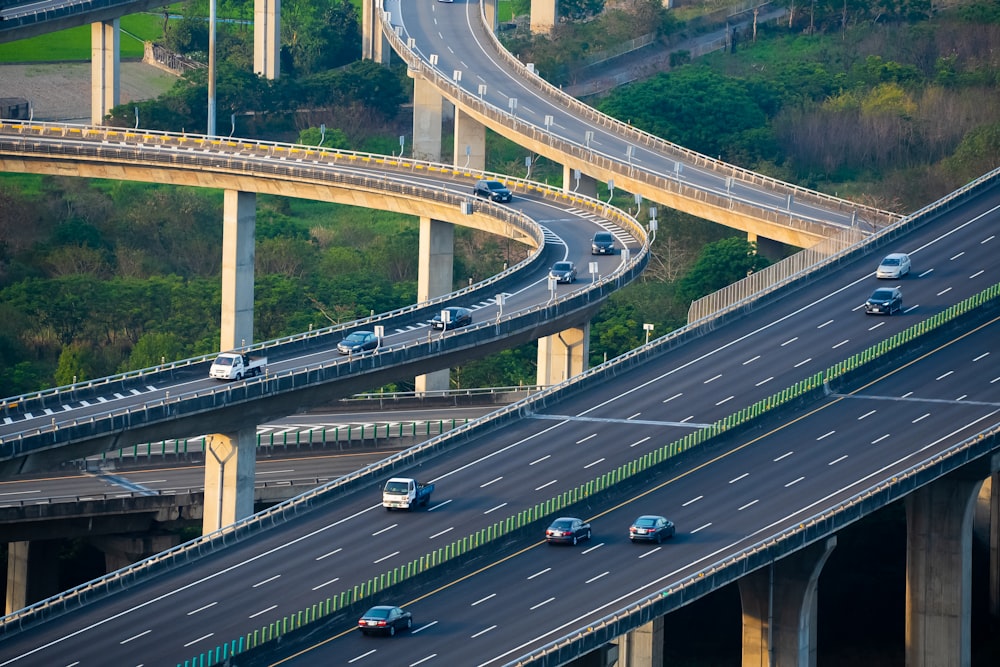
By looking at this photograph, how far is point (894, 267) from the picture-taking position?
129 meters

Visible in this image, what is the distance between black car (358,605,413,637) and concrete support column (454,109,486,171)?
95307 mm

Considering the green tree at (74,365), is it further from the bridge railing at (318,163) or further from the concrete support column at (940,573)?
the concrete support column at (940,573)

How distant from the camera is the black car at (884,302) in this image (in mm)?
122000

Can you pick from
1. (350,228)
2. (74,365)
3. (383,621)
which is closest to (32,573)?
(383,621)

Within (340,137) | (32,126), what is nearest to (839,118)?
(340,137)

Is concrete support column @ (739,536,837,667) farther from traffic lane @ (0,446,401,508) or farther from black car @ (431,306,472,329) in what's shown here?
traffic lane @ (0,446,401,508)

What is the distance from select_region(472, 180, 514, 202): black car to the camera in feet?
487

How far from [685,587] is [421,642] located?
37.2 ft

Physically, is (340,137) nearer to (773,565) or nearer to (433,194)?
(433,194)

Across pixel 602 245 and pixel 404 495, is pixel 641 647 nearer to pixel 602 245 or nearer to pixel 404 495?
pixel 404 495

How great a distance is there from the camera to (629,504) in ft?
319

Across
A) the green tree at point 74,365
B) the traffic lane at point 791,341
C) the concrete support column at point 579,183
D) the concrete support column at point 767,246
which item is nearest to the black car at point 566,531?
the traffic lane at point 791,341

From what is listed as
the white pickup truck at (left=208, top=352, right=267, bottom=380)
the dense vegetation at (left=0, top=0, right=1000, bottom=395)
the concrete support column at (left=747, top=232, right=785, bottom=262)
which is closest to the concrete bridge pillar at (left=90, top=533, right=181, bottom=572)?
the white pickup truck at (left=208, top=352, right=267, bottom=380)

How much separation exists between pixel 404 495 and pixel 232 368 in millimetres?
15549
